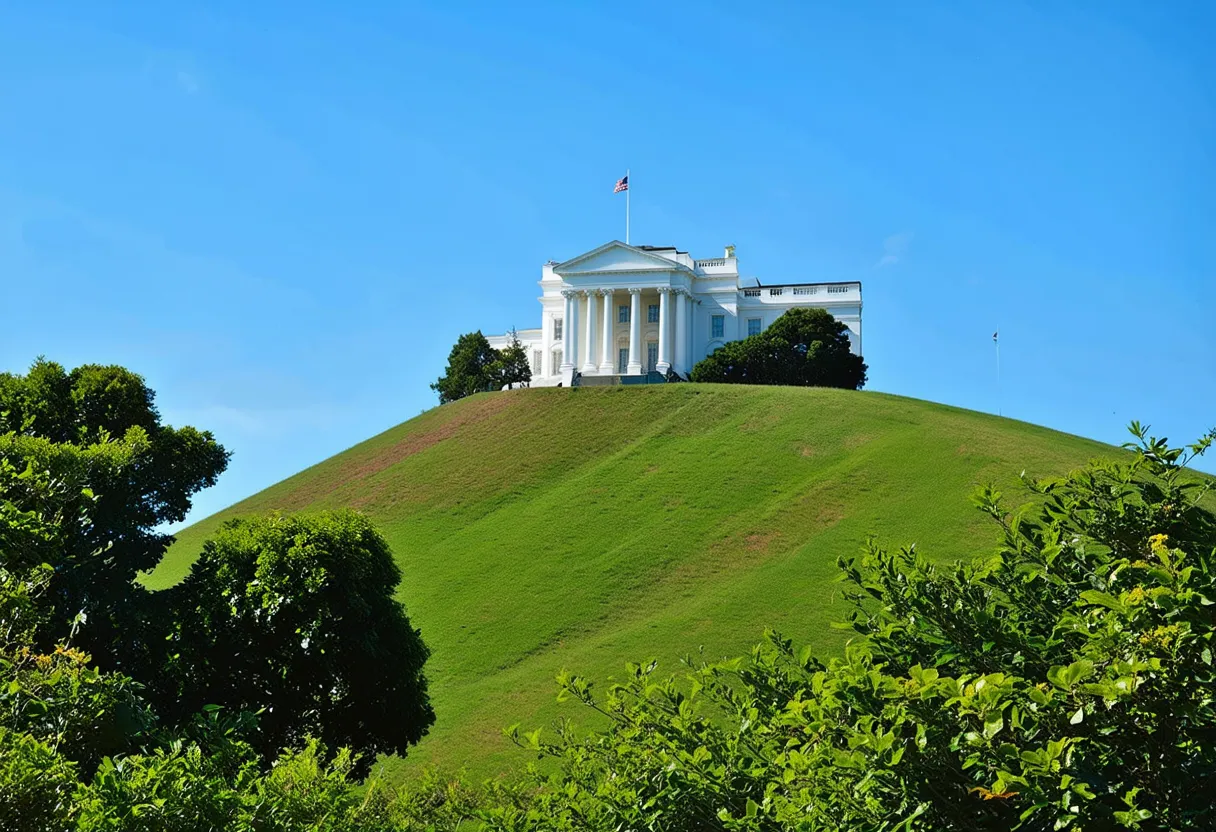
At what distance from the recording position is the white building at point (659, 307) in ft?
283

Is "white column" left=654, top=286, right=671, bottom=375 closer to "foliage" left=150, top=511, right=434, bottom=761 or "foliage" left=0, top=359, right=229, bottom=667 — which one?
"foliage" left=0, top=359, right=229, bottom=667

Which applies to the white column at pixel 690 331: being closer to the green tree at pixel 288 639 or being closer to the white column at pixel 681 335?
the white column at pixel 681 335

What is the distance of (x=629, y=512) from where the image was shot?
159 feet

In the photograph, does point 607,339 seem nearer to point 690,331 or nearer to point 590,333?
point 590,333

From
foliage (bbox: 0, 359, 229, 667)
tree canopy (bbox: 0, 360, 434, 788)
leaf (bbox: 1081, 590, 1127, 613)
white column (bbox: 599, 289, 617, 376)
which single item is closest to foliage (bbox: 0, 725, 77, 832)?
leaf (bbox: 1081, 590, 1127, 613)

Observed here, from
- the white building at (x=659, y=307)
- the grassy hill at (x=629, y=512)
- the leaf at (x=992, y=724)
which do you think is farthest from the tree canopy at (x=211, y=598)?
the white building at (x=659, y=307)

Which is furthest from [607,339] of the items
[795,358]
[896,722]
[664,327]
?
[896,722]

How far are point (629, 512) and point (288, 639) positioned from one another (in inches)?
1055

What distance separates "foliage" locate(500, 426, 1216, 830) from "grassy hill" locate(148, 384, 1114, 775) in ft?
50.3

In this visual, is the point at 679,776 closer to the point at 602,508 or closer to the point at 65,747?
the point at 65,747

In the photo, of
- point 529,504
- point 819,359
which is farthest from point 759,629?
point 819,359

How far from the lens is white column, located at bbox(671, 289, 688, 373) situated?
282ft

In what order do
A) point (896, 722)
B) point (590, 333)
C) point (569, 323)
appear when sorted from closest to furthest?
point (896, 722) < point (590, 333) < point (569, 323)

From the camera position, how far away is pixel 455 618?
38656 millimetres
